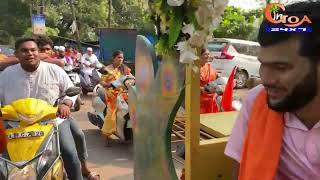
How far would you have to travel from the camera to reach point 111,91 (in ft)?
19.6

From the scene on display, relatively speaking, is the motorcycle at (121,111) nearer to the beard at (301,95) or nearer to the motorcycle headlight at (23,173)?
the motorcycle headlight at (23,173)

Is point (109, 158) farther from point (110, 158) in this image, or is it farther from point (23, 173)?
point (23, 173)

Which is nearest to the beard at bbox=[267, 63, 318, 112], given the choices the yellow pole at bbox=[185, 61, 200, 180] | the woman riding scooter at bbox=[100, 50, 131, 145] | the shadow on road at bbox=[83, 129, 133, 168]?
the yellow pole at bbox=[185, 61, 200, 180]

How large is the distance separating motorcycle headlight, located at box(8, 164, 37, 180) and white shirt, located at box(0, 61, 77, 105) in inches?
31.8

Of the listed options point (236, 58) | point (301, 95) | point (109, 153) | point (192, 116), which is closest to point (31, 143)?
point (192, 116)

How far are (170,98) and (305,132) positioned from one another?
0.76 meters

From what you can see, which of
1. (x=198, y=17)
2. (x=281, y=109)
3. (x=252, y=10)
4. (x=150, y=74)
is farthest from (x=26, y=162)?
(x=252, y=10)

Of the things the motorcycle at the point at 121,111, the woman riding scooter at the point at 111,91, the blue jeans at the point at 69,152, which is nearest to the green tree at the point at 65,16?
the woman riding scooter at the point at 111,91

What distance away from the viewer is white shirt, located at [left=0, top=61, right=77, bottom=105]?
3.45 m

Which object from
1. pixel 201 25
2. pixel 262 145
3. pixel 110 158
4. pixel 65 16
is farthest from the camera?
pixel 65 16

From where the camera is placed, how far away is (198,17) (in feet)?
6.48

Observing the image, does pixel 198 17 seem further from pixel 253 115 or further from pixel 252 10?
pixel 252 10

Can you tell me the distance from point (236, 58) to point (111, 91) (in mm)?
7976

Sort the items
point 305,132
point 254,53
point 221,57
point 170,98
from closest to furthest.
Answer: point 305,132
point 170,98
point 221,57
point 254,53
